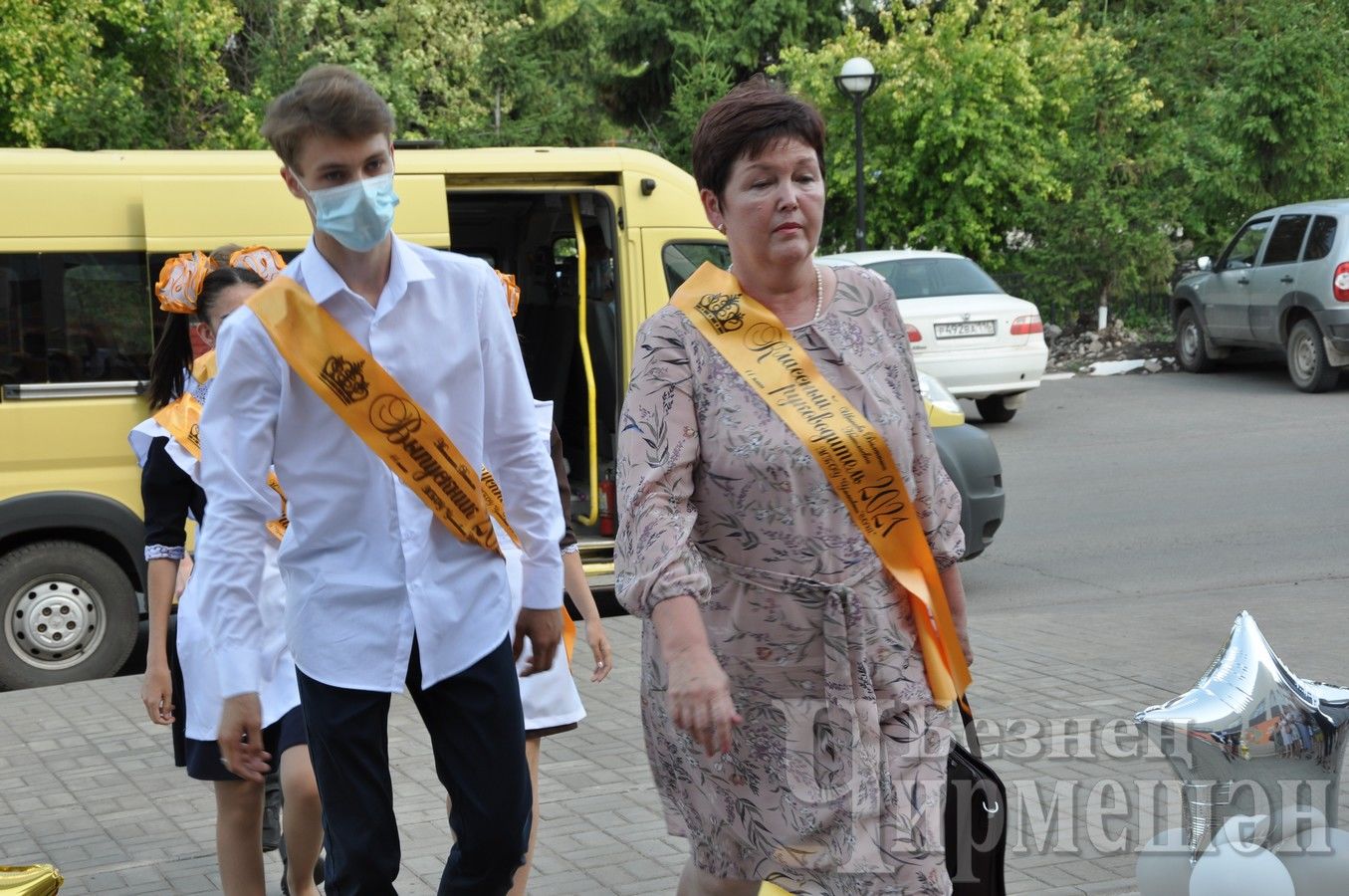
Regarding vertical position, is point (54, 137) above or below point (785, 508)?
above

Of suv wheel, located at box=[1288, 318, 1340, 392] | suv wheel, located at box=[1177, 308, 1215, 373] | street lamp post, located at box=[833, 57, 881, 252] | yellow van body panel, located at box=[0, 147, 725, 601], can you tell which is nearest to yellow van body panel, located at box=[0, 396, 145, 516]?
yellow van body panel, located at box=[0, 147, 725, 601]

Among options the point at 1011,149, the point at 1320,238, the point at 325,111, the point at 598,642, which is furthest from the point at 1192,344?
the point at 325,111

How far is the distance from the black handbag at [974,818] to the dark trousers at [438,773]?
0.81 metres

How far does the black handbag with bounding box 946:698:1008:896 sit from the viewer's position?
3143 millimetres

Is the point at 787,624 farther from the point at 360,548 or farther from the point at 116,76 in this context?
the point at 116,76

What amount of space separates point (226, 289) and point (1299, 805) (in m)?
2.80

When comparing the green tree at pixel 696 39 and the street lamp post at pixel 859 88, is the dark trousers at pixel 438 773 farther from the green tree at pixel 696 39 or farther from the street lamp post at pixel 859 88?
the green tree at pixel 696 39

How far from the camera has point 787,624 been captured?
298 cm

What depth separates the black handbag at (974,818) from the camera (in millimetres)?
3143

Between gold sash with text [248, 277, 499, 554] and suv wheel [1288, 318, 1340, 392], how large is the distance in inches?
603

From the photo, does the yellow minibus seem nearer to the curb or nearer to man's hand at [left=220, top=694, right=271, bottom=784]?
the curb

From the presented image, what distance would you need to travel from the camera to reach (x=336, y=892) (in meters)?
3.18

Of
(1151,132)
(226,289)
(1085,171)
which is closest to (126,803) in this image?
(226,289)

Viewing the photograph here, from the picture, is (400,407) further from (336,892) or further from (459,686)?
(336,892)
